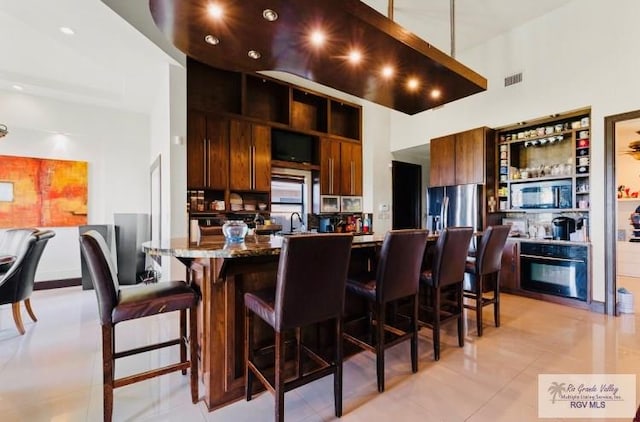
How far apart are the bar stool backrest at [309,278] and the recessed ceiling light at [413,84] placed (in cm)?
182

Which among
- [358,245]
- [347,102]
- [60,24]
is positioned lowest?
[358,245]

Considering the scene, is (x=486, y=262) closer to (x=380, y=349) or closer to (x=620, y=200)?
(x=380, y=349)

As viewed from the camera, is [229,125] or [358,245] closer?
[358,245]

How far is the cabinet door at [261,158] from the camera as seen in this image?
470 centimetres

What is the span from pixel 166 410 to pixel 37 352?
1.67 meters

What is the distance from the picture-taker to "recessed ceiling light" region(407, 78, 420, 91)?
2.67 meters

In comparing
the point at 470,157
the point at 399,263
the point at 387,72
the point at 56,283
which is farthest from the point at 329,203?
the point at 56,283

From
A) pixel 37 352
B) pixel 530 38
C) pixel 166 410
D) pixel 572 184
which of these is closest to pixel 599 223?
pixel 572 184

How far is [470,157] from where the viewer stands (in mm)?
4594

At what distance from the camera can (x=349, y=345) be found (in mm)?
2486

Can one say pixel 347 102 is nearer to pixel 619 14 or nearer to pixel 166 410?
pixel 619 14

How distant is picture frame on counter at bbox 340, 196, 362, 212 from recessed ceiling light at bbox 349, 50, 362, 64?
11.8 ft

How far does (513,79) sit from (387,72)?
9.63 ft

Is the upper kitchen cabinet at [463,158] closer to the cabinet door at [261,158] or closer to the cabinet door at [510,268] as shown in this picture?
the cabinet door at [510,268]
